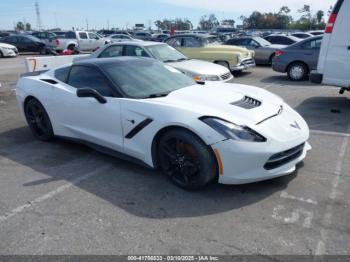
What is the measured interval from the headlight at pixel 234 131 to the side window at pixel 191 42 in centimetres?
960

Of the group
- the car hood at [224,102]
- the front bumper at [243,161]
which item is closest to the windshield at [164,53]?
the car hood at [224,102]

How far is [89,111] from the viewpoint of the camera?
4457 mm

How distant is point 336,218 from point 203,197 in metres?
1.29

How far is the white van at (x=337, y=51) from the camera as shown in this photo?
680cm

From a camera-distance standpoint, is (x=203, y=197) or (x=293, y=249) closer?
(x=293, y=249)

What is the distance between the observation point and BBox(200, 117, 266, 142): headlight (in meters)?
3.38

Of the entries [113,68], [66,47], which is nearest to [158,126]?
[113,68]

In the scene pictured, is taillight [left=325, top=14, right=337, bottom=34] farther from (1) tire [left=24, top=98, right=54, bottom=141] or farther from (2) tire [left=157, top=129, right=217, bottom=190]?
(1) tire [left=24, top=98, right=54, bottom=141]

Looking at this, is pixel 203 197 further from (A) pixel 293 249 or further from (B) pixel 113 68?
(B) pixel 113 68

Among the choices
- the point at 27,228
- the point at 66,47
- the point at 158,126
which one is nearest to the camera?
the point at 27,228

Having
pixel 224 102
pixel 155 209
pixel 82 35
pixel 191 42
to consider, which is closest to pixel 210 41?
pixel 191 42

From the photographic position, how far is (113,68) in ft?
14.9

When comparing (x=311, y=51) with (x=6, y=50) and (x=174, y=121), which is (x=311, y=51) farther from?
(x=6, y=50)

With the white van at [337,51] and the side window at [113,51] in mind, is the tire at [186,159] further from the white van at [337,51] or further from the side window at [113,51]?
the side window at [113,51]
